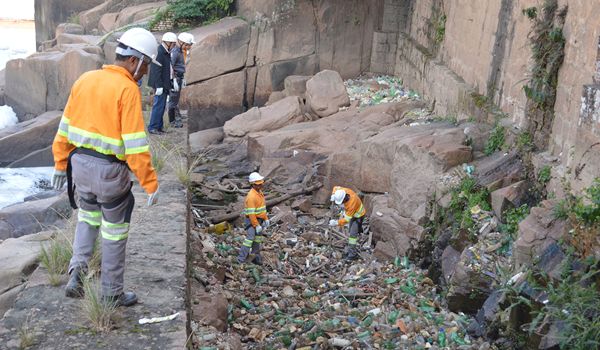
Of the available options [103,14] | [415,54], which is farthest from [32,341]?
[103,14]

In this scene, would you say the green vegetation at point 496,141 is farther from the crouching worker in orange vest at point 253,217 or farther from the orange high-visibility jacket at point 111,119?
the orange high-visibility jacket at point 111,119

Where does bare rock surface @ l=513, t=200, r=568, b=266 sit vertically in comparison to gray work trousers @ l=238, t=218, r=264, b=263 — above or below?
above

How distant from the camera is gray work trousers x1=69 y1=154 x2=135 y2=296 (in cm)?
493

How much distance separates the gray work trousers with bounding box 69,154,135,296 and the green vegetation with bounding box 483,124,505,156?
5830 mm

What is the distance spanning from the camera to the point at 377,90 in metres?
16.1

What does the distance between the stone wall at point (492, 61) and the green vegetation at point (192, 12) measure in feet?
12.3

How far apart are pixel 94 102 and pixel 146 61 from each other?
1.60 feet

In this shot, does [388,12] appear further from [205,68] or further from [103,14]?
[103,14]

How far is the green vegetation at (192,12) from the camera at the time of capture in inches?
693

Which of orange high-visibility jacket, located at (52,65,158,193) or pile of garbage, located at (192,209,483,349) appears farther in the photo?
pile of garbage, located at (192,209,483,349)

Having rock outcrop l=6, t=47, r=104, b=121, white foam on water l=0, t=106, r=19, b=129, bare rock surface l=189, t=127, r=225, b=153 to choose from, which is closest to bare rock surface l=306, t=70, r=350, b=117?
bare rock surface l=189, t=127, r=225, b=153

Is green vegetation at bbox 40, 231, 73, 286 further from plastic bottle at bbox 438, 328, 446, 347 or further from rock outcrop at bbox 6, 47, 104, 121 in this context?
rock outcrop at bbox 6, 47, 104, 121

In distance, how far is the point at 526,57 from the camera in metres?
9.24

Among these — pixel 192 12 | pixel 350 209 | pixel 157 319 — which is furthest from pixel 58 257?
pixel 192 12
